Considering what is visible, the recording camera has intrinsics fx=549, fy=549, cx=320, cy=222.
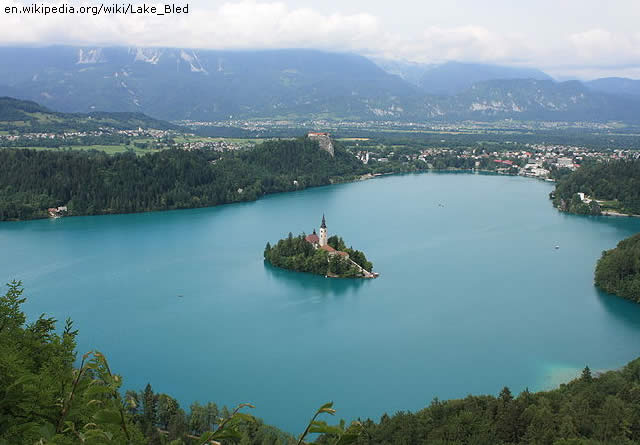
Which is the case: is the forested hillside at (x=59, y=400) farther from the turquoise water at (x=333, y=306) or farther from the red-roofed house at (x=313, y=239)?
the red-roofed house at (x=313, y=239)

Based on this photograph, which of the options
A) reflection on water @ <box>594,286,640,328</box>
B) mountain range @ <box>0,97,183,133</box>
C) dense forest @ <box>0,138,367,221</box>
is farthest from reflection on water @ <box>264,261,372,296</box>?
mountain range @ <box>0,97,183,133</box>

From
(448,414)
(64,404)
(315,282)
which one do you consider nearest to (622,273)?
(315,282)

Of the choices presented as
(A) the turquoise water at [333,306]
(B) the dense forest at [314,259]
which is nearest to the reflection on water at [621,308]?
(A) the turquoise water at [333,306]

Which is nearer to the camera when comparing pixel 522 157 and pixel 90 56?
pixel 522 157

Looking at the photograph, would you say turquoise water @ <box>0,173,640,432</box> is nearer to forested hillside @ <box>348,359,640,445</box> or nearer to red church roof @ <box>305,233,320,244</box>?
red church roof @ <box>305,233,320,244</box>

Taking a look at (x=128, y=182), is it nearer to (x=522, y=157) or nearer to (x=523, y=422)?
(x=523, y=422)

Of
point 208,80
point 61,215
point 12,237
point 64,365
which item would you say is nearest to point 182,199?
point 61,215

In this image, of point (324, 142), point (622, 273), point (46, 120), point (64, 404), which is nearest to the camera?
point (64, 404)
